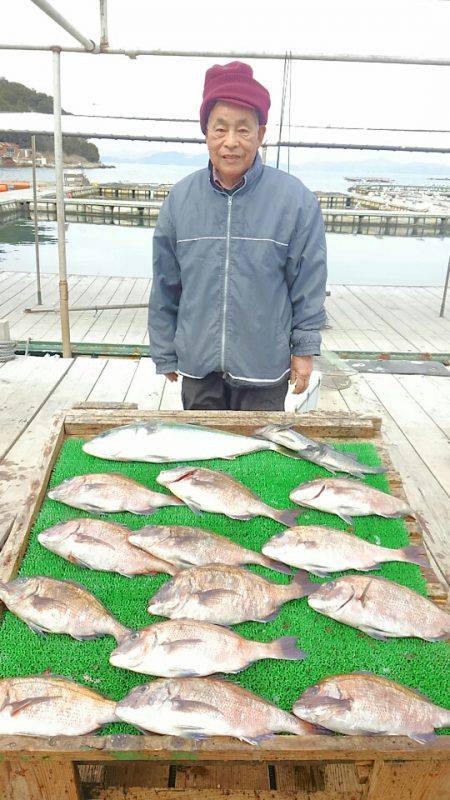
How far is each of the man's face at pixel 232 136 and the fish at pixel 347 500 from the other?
1.55 meters

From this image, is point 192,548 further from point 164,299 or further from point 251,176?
point 251,176

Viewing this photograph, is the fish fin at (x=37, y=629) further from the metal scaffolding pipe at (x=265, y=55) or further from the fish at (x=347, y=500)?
the metal scaffolding pipe at (x=265, y=55)

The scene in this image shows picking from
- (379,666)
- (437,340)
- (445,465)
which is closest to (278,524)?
(379,666)

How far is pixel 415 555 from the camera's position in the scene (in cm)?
192

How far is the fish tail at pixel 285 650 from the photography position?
1536 millimetres

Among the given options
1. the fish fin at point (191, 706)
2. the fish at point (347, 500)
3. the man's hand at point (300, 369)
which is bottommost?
the fish fin at point (191, 706)

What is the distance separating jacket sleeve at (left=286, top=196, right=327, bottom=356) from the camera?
2.74 m

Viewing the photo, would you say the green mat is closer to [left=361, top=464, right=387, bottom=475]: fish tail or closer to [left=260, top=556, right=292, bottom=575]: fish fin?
[left=260, top=556, right=292, bottom=575]: fish fin

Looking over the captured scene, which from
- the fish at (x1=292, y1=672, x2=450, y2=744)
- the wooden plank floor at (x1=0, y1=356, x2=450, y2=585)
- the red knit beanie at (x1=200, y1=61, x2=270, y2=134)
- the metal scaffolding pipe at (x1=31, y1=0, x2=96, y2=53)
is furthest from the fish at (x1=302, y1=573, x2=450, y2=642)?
the metal scaffolding pipe at (x1=31, y1=0, x2=96, y2=53)

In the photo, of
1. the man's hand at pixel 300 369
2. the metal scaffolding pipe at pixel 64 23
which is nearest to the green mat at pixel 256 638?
the man's hand at pixel 300 369

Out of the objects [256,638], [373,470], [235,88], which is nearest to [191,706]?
[256,638]

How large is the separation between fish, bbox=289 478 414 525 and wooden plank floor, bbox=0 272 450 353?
4.80 meters

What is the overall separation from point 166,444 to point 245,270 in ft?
3.25

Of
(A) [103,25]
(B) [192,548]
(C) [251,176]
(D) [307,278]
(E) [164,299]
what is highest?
(A) [103,25]
